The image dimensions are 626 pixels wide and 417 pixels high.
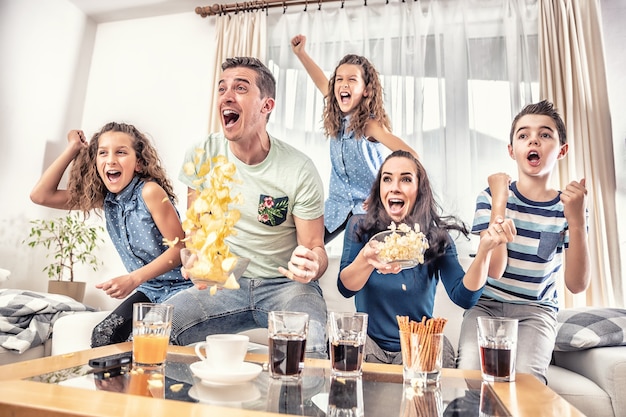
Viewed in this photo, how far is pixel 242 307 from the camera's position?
1870mm

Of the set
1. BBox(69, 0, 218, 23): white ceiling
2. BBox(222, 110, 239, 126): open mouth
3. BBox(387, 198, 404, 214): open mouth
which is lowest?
BBox(387, 198, 404, 214): open mouth

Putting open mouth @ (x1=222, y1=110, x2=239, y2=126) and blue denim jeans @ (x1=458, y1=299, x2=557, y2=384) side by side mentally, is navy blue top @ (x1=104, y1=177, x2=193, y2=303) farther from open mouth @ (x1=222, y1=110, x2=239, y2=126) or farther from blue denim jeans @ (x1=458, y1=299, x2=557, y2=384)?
blue denim jeans @ (x1=458, y1=299, x2=557, y2=384)

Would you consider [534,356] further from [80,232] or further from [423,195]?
[80,232]

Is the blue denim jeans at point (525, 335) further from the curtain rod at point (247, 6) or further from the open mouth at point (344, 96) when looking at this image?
the curtain rod at point (247, 6)

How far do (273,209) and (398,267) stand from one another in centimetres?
56

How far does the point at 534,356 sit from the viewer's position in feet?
5.48

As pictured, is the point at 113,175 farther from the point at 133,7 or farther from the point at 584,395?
the point at 584,395

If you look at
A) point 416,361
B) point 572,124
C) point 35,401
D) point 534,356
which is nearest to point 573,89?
point 572,124

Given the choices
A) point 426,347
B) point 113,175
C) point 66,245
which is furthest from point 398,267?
point 66,245

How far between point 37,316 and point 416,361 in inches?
68.6

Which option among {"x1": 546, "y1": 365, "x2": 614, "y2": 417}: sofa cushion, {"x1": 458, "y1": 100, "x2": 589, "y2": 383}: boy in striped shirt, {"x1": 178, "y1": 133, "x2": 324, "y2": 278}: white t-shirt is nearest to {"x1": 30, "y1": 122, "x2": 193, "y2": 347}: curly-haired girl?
{"x1": 178, "y1": 133, "x2": 324, "y2": 278}: white t-shirt

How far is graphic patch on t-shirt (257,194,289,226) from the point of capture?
A: 204 centimetres

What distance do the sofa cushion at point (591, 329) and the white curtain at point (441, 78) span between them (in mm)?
703

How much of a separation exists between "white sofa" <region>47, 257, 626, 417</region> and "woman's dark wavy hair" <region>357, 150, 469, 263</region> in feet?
0.72
